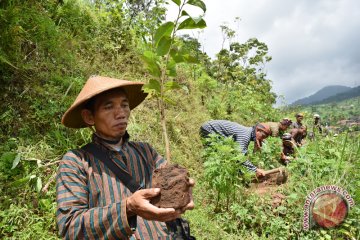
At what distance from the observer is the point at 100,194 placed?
1674 millimetres

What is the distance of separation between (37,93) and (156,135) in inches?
77.7

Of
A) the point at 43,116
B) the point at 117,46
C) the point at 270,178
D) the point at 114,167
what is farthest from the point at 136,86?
the point at 117,46

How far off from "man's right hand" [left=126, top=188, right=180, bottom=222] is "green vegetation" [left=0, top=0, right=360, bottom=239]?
32.0 inches

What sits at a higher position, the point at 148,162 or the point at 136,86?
the point at 136,86

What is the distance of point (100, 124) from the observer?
6.03 ft

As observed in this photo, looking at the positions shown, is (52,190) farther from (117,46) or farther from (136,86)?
(117,46)

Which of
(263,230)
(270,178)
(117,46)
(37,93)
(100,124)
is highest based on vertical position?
(117,46)

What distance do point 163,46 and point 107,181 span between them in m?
0.81

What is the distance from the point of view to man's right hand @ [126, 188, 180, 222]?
4.32ft

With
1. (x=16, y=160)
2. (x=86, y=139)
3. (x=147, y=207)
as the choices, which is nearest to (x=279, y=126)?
(x=86, y=139)

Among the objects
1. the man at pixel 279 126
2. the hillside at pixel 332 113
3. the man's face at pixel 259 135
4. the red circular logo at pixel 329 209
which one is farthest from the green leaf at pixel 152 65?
the hillside at pixel 332 113

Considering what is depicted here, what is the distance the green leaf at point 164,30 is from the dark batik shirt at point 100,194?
25.2 inches

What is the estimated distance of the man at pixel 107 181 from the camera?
139 cm

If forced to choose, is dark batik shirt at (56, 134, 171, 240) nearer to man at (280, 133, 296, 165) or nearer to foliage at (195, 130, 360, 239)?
foliage at (195, 130, 360, 239)
